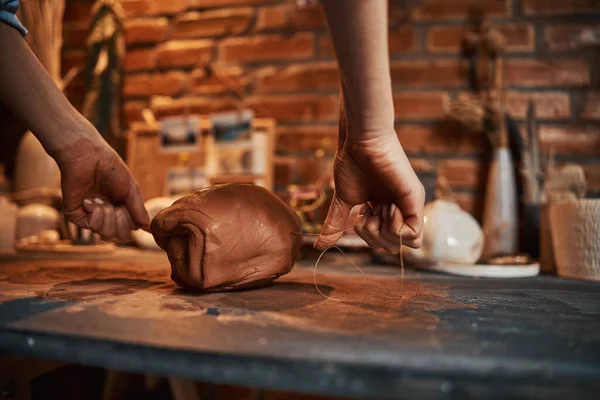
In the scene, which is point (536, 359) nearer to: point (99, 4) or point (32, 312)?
point (32, 312)

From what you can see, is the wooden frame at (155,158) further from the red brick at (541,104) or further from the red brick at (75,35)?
the red brick at (541,104)

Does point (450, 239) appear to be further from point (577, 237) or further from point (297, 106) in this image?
point (297, 106)

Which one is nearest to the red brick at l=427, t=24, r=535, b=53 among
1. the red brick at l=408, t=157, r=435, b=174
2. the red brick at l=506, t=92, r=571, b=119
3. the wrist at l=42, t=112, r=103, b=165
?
the red brick at l=506, t=92, r=571, b=119

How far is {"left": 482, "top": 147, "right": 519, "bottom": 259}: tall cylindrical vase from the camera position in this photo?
1.37 metres

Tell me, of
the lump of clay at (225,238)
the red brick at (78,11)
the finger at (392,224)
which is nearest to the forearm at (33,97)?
the lump of clay at (225,238)

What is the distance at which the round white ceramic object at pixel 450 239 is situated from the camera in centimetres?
117

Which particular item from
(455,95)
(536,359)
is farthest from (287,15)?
(536,359)

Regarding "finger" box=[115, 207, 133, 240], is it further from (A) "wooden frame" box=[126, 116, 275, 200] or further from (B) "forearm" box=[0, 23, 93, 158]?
(A) "wooden frame" box=[126, 116, 275, 200]

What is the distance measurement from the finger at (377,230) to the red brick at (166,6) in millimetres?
1506

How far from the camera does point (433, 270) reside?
1.20 metres

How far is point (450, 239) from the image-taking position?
3.85ft

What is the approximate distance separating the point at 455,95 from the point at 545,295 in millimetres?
933

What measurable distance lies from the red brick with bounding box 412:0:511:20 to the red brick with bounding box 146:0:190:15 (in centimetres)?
97

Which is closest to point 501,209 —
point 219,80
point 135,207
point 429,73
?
point 429,73
